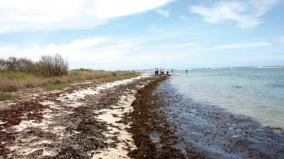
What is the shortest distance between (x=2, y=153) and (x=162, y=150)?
18.9 feet

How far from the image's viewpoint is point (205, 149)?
14.3m

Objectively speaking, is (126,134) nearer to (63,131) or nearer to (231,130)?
(63,131)

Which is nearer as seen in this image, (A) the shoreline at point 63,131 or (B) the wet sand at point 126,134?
(A) the shoreline at point 63,131

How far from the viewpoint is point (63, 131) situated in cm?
1602

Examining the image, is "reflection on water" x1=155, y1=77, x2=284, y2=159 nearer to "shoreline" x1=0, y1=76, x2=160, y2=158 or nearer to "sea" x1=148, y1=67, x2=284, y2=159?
"sea" x1=148, y1=67, x2=284, y2=159

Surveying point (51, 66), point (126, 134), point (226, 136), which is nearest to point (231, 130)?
point (226, 136)

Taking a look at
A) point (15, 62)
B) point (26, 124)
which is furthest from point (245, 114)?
point (15, 62)

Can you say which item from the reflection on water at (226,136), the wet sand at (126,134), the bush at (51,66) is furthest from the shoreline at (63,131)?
the bush at (51,66)

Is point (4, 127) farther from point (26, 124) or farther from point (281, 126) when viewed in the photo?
point (281, 126)

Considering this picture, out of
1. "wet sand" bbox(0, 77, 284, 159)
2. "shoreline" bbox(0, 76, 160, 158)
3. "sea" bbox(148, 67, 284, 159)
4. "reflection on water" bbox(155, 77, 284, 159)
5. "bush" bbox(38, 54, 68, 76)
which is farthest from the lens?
"bush" bbox(38, 54, 68, 76)

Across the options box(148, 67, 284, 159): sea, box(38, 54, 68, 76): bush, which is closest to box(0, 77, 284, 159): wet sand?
box(148, 67, 284, 159): sea

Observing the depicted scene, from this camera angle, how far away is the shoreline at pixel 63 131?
502 inches

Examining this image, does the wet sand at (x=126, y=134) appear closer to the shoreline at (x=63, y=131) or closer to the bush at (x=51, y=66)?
the shoreline at (x=63, y=131)

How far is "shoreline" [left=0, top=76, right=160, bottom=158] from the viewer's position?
41.8 feet
